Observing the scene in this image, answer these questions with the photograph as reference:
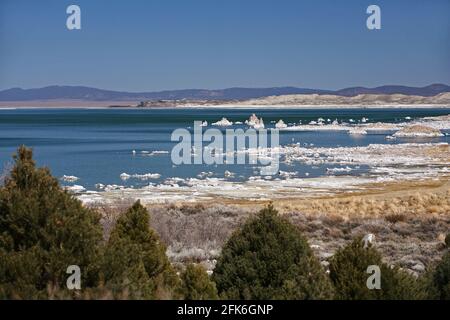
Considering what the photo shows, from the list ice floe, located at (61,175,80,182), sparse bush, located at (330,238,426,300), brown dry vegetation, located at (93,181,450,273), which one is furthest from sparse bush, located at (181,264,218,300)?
ice floe, located at (61,175,80,182)

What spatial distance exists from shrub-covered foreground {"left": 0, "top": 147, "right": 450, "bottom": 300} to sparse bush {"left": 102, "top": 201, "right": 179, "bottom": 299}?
0.01 meters

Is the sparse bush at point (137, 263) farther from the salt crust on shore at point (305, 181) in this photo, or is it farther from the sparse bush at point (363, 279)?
the salt crust on shore at point (305, 181)

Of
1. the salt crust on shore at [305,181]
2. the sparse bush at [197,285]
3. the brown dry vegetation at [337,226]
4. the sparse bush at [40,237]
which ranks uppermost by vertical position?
the sparse bush at [40,237]

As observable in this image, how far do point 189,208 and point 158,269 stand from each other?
13165 mm

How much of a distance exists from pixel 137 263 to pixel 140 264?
0.16 feet

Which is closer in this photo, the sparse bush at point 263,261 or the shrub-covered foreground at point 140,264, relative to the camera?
the shrub-covered foreground at point 140,264

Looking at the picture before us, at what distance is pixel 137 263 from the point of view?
615cm

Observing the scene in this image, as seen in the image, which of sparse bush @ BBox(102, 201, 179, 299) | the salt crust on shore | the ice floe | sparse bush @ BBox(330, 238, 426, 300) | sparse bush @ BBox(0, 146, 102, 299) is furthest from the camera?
the ice floe

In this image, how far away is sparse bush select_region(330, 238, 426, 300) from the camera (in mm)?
5621

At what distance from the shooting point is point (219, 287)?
261 inches

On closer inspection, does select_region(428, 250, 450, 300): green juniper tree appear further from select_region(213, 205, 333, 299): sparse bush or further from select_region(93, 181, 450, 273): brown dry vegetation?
select_region(93, 181, 450, 273): brown dry vegetation

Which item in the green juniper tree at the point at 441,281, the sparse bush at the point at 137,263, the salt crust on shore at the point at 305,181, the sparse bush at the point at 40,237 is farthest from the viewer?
the salt crust on shore at the point at 305,181

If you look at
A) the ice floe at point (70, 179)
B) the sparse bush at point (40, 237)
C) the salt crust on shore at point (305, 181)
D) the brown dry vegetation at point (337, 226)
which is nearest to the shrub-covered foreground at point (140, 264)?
the sparse bush at point (40, 237)

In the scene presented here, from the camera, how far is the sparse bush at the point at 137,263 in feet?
17.1
